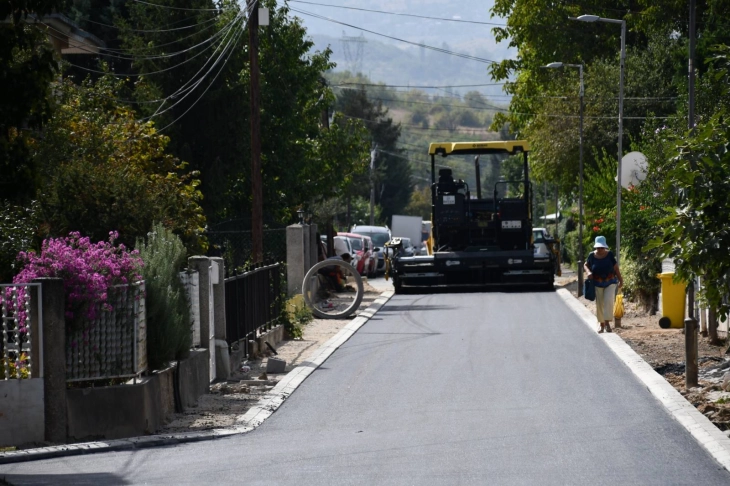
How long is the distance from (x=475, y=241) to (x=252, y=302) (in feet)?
65.0

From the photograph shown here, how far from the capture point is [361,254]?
47406 mm

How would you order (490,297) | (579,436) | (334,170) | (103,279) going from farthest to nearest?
(334,170), (490,297), (103,279), (579,436)

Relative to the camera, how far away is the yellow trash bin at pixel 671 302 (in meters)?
22.5

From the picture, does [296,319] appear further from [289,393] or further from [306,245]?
[289,393]

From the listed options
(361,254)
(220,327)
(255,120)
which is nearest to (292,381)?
(220,327)

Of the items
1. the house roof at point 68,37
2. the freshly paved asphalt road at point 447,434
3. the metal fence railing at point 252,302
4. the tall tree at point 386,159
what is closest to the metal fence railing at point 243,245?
the house roof at point 68,37

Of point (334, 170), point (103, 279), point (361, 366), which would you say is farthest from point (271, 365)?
point (334, 170)

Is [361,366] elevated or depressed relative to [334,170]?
depressed

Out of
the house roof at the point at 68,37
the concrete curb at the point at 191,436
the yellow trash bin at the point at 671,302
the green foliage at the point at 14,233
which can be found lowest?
the concrete curb at the point at 191,436

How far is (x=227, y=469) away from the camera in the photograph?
9938mm

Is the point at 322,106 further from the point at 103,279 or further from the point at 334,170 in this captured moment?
the point at 103,279

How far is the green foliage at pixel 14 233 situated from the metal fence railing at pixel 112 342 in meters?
2.38

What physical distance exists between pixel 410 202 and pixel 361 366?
4066 inches

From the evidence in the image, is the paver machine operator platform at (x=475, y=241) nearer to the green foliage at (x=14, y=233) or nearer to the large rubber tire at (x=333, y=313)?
the large rubber tire at (x=333, y=313)
